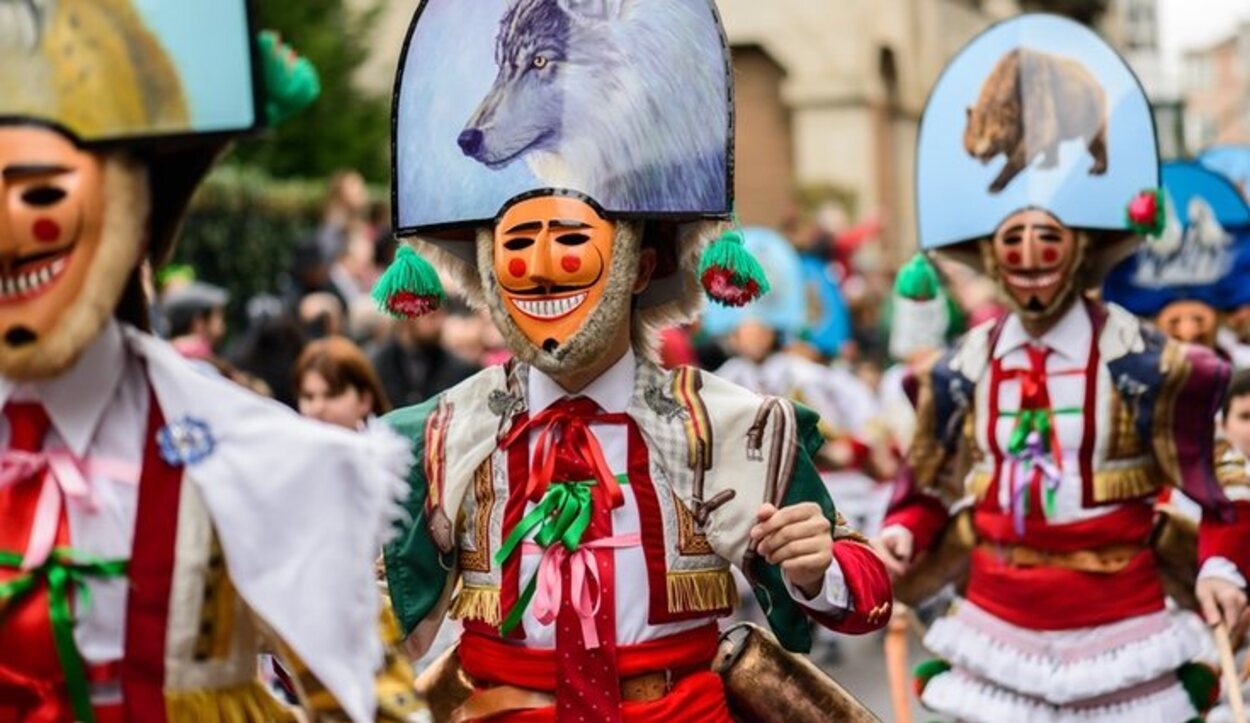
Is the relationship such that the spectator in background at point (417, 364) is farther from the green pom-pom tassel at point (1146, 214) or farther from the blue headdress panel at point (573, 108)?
the blue headdress panel at point (573, 108)

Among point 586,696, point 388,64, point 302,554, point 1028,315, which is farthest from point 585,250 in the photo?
point 388,64

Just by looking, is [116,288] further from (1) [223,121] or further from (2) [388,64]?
(2) [388,64]

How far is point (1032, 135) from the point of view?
22.3ft

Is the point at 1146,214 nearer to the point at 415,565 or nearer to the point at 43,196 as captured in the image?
the point at 415,565

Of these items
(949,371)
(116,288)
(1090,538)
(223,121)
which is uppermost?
(223,121)

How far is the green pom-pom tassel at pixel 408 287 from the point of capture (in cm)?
507

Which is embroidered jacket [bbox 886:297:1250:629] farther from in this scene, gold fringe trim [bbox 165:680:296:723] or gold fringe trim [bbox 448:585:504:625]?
gold fringe trim [bbox 165:680:296:723]

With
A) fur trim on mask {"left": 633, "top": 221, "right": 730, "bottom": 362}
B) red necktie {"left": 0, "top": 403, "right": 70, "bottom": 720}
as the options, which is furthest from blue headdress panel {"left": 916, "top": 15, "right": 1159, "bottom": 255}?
red necktie {"left": 0, "top": 403, "right": 70, "bottom": 720}

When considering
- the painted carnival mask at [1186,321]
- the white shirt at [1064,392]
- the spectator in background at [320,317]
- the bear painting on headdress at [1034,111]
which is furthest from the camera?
the spectator in background at [320,317]

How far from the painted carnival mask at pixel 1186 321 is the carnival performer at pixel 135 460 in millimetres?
5402

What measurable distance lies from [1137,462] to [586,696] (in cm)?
236

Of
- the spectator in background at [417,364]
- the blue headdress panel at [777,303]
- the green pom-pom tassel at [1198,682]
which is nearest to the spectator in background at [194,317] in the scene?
the spectator in background at [417,364]

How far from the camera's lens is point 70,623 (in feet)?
12.2

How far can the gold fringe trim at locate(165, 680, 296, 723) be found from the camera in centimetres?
378
